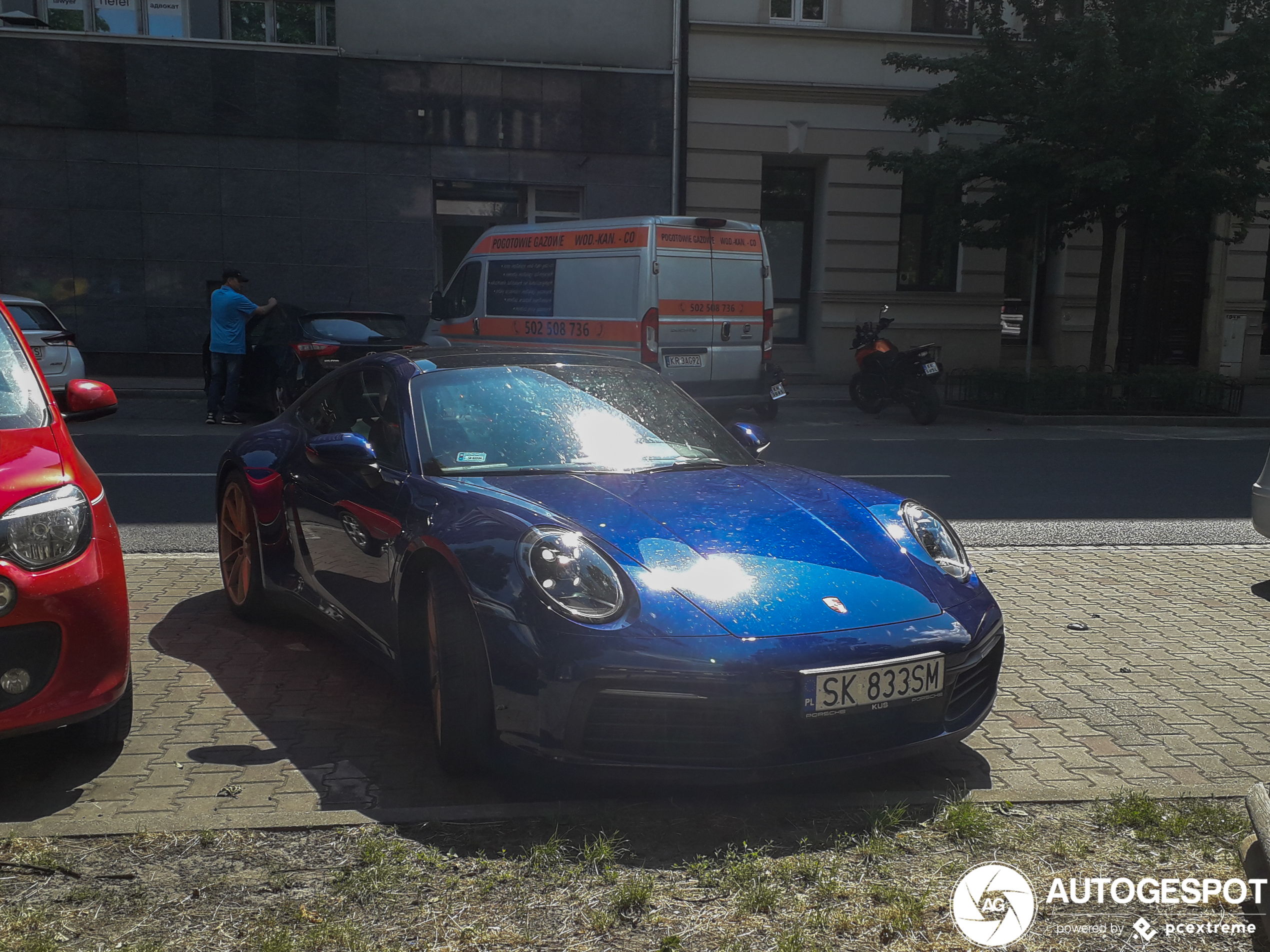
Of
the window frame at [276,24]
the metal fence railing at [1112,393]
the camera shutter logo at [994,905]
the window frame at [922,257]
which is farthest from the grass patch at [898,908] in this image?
the window frame at [276,24]

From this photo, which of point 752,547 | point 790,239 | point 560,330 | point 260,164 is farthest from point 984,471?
point 260,164

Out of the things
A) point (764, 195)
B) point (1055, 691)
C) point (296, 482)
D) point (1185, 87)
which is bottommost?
point (1055, 691)

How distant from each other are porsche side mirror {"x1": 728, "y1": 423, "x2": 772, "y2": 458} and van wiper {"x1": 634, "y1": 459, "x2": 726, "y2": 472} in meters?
0.53

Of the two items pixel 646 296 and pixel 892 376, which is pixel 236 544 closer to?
pixel 646 296

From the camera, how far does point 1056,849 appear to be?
3.21m

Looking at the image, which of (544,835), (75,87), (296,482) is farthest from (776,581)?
(75,87)

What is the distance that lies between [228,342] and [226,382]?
57 cm

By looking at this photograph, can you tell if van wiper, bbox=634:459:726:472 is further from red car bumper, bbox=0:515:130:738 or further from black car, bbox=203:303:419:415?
black car, bbox=203:303:419:415

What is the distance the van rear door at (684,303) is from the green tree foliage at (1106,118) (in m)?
6.14

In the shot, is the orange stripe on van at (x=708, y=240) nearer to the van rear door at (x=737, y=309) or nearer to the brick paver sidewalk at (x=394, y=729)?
the van rear door at (x=737, y=309)

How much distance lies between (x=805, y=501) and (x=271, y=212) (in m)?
Answer: 18.4

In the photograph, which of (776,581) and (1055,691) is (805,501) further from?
(1055,691)

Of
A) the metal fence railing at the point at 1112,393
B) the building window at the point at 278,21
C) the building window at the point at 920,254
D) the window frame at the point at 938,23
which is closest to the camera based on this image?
the metal fence railing at the point at 1112,393

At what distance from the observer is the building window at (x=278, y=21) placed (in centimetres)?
2069
